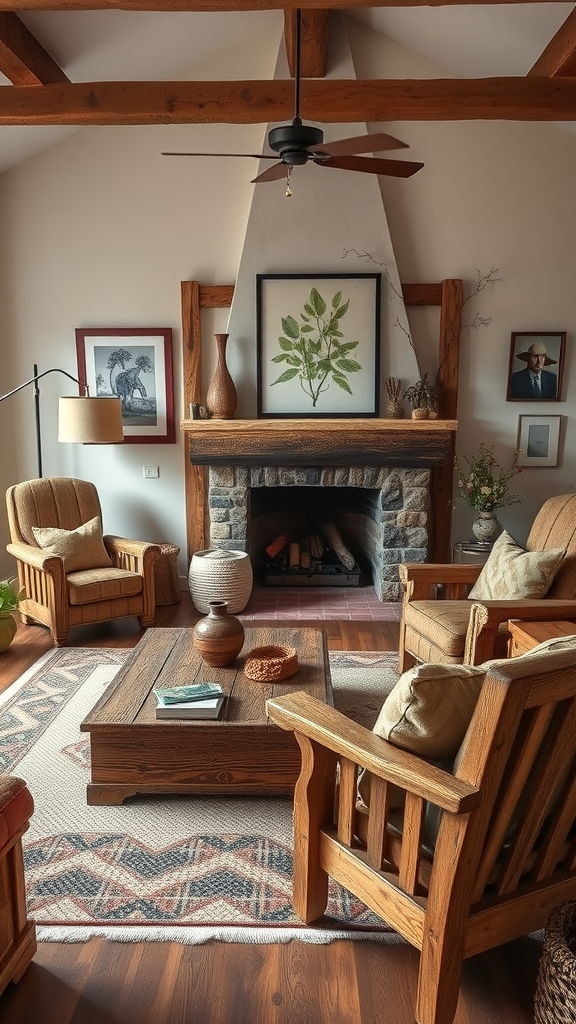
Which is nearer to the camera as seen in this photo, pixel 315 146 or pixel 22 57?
pixel 315 146

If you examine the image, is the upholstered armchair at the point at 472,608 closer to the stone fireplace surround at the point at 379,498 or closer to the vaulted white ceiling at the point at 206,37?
the stone fireplace surround at the point at 379,498

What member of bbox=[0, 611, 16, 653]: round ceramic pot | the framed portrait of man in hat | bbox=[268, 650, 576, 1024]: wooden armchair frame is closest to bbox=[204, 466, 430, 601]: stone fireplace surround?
the framed portrait of man in hat

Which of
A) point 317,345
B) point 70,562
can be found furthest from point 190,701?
point 317,345

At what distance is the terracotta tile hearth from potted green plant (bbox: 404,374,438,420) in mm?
1322

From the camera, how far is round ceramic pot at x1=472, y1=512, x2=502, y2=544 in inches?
201

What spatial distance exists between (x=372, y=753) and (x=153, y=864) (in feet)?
3.42

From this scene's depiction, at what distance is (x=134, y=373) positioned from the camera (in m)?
5.38

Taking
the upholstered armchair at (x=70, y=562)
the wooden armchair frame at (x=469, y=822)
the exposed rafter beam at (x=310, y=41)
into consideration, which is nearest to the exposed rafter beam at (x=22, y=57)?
the exposed rafter beam at (x=310, y=41)

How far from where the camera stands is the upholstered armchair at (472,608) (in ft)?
9.98

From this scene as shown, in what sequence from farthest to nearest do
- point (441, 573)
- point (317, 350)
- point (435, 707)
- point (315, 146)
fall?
1. point (317, 350)
2. point (441, 573)
3. point (315, 146)
4. point (435, 707)

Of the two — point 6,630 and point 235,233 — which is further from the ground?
point 235,233

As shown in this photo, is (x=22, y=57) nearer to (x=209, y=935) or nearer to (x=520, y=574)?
(x=520, y=574)

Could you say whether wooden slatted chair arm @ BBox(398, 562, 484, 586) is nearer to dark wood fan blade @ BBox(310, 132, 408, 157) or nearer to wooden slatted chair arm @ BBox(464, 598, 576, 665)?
wooden slatted chair arm @ BBox(464, 598, 576, 665)

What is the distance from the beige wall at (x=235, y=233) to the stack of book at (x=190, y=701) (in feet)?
9.90
